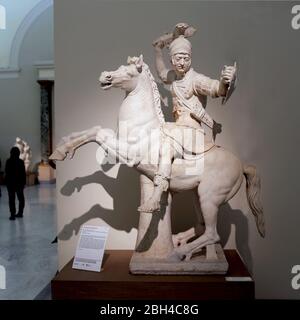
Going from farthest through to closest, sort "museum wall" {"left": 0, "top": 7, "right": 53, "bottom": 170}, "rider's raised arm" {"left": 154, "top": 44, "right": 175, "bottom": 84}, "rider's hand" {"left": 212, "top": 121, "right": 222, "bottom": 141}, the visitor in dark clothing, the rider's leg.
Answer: "museum wall" {"left": 0, "top": 7, "right": 53, "bottom": 170}
the visitor in dark clothing
"rider's hand" {"left": 212, "top": 121, "right": 222, "bottom": 141}
"rider's raised arm" {"left": 154, "top": 44, "right": 175, "bottom": 84}
the rider's leg

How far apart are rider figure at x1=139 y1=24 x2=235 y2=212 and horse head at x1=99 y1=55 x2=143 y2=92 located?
19 cm

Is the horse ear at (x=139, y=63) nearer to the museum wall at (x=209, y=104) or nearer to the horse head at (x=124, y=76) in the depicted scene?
the horse head at (x=124, y=76)

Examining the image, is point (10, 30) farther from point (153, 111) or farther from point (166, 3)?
point (153, 111)

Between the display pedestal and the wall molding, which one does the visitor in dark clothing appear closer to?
the display pedestal

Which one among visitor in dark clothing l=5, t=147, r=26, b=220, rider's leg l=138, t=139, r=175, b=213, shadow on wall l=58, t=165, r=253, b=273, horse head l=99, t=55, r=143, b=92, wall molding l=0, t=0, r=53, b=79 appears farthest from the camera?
wall molding l=0, t=0, r=53, b=79

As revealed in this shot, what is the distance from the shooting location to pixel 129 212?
230cm

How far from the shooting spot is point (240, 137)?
2.23 metres

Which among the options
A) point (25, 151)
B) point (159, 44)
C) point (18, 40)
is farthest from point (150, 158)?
point (18, 40)

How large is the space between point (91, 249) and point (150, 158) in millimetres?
552

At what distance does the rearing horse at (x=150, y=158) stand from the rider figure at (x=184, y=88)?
0.28 feet

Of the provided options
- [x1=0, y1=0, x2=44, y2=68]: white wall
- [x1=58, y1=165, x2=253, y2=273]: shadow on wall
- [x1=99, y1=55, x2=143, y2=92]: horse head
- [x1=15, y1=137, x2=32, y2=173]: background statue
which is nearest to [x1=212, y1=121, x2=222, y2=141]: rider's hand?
[x1=58, y1=165, x2=253, y2=273]: shadow on wall

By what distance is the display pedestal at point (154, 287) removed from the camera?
1.58 metres

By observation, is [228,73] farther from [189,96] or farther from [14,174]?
[14,174]

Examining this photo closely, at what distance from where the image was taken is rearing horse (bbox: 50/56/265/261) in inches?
65.3
